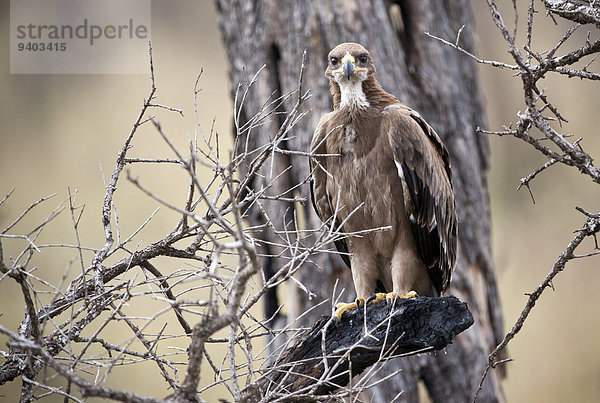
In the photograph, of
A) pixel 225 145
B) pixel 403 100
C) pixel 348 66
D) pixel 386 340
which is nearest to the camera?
pixel 386 340

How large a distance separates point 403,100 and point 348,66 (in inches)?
61.7

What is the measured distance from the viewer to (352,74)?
3.38m

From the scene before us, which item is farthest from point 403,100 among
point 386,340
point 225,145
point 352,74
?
point 225,145

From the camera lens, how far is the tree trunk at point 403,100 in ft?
15.7

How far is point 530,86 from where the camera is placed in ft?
7.48

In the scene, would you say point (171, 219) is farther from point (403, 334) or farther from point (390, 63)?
point (403, 334)

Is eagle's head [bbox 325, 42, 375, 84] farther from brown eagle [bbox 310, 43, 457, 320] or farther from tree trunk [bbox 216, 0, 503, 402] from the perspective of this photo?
tree trunk [bbox 216, 0, 503, 402]

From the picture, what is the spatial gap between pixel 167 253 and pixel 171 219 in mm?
4825

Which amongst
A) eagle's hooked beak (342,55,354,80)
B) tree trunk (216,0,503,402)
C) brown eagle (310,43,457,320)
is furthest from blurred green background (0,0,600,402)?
eagle's hooked beak (342,55,354,80)

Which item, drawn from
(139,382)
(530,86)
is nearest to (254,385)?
(530,86)

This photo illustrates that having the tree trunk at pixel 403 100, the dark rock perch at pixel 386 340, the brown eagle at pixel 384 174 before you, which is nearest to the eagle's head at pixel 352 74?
the brown eagle at pixel 384 174

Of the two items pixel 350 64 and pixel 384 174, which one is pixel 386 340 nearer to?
pixel 384 174

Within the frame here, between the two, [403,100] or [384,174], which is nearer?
[384,174]

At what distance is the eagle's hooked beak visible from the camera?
3334mm
